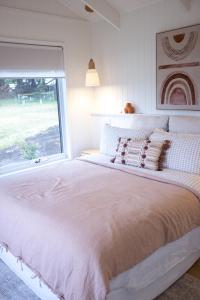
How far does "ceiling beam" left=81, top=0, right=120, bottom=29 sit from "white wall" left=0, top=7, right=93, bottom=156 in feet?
1.72

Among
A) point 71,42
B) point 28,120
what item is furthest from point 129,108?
point 28,120

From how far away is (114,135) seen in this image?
3.16 meters

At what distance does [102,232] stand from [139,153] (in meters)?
1.26

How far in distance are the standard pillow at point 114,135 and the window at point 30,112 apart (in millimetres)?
861

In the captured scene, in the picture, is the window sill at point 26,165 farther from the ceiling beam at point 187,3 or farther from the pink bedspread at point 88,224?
the ceiling beam at point 187,3

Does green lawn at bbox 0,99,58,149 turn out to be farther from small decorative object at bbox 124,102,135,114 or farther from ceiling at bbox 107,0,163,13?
ceiling at bbox 107,0,163,13

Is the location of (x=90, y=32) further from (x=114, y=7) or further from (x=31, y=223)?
(x=31, y=223)

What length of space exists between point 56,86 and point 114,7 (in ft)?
3.84

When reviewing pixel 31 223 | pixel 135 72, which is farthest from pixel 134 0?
pixel 31 223

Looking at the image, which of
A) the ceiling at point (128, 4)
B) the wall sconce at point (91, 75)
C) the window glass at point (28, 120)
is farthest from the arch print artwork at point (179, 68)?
the window glass at point (28, 120)

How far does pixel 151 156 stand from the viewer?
8.79 feet

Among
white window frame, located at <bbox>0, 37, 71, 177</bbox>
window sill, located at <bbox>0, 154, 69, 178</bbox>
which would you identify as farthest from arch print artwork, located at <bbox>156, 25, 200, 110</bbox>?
window sill, located at <bbox>0, 154, 69, 178</bbox>

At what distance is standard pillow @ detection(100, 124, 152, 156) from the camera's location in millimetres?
2982

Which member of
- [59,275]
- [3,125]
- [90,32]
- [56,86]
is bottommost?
[59,275]
